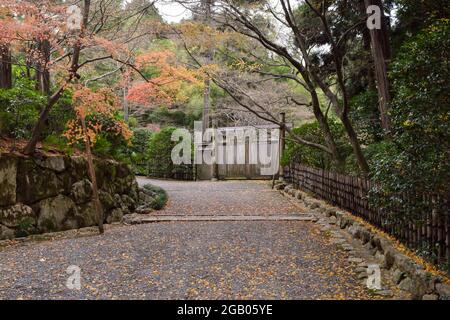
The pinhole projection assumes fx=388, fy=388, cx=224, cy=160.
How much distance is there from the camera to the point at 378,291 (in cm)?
375

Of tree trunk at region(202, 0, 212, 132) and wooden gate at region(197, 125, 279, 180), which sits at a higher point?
tree trunk at region(202, 0, 212, 132)

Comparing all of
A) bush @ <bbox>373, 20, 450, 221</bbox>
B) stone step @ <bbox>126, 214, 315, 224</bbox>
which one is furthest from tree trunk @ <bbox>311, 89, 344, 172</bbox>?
bush @ <bbox>373, 20, 450, 221</bbox>

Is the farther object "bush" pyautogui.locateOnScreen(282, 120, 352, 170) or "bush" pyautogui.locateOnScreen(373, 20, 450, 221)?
"bush" pyautogui.locateOnScreen(282, 120, 352, 170)

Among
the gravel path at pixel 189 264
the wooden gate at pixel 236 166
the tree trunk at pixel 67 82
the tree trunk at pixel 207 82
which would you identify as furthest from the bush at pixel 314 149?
the tree trunk at pixel 67 82

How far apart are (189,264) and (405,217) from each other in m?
2.50

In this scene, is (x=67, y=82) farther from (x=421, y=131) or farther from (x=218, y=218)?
(x=421, y=131)

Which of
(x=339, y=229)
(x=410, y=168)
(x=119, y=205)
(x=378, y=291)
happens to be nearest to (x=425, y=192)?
(x=410, y=168)

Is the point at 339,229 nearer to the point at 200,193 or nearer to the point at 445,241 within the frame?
the point at 445,241

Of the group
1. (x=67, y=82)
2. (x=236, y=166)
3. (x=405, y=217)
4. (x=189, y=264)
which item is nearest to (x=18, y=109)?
(x=67, y=82)

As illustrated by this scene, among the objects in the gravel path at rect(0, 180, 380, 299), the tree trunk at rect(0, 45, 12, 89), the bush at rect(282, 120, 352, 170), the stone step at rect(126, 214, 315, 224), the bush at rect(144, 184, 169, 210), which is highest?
the tree trunk at rect(0, 45, 12, 89)

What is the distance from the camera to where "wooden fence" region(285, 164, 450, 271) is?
379 cm

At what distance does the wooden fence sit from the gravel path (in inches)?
30.1

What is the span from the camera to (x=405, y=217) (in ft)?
13.6

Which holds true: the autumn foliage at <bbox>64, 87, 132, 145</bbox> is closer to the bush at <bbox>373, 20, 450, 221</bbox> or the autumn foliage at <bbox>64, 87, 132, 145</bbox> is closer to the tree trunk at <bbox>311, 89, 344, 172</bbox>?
the tree trunk at <bbox>311, 89, 344, 172</bbox>
